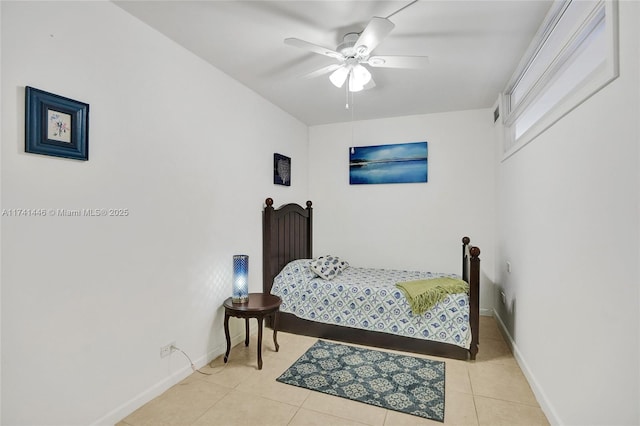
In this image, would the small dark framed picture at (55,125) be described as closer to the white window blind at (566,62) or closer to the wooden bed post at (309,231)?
the white window blind at (566,62)

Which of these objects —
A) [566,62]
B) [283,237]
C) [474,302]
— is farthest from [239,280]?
[566,62]

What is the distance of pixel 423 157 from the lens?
4023 mm

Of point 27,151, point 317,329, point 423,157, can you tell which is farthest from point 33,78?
point 423,157

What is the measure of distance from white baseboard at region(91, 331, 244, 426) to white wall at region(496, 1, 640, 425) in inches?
96.5

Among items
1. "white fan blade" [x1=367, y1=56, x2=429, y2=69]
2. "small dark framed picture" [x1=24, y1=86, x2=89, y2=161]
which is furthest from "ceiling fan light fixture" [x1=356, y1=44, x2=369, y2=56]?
"small dark framed picture" [x1=24, y1=86, x2=89, y2=161]

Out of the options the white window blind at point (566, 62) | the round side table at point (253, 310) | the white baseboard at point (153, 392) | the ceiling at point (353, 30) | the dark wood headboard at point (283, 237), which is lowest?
the white baseboard at point (153, 392)

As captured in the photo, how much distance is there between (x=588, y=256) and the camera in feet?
4.84

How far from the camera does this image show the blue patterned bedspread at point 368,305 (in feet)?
8.89

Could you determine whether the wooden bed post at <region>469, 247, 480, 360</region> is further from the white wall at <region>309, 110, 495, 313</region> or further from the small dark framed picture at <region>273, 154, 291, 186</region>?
the small dark framed picture at <region>273, 154, 291, 186</region>

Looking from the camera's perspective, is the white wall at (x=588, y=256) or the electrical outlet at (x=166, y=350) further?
the electrical outlet at (x=166, y=350)

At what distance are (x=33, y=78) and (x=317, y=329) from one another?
2830mm

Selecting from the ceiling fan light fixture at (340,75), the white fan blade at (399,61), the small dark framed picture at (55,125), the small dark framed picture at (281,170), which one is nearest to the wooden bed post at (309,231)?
the small dark framed picture at (281,170)

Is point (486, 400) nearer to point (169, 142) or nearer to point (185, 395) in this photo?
point (185, 395)

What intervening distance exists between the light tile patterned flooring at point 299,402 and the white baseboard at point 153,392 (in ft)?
0.12
